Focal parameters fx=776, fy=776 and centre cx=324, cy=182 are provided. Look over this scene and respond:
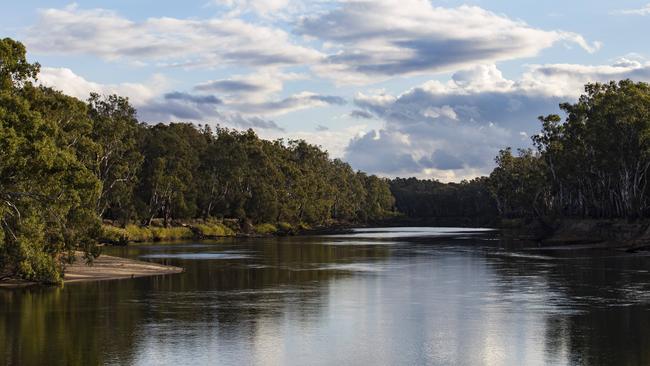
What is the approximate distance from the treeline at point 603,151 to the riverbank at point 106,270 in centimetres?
7007

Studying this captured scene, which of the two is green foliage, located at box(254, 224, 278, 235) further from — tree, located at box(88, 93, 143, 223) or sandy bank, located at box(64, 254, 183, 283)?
sandy bank, located at box(64, 254, 183, 283)

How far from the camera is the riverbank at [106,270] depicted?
5856 centimetres

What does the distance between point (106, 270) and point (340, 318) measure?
30.8 m

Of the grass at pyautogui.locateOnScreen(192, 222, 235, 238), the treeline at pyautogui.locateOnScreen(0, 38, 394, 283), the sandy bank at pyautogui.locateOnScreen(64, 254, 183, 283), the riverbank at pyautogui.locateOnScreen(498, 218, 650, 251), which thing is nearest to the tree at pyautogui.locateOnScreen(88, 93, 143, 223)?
the treeline at pyautogui.locateOnScreen(0, 38, 394, 283)

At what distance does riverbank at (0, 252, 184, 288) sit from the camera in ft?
192

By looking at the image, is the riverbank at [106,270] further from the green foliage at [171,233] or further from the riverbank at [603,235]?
the green foliage at [171,233]

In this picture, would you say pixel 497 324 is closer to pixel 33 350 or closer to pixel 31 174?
pixel 33 350

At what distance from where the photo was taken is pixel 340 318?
3950 centimetres

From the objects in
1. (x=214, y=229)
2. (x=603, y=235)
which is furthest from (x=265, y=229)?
(x=603, y=235)

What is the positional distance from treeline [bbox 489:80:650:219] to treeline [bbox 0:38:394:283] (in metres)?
62.9

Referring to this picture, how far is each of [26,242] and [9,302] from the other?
17.7 feet

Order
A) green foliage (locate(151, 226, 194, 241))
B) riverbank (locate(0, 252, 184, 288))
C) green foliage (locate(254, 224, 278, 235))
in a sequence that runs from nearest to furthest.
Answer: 1. riverbank (locate(0, 252, 184, 288))
2. green foliage (locate(151, 226, 194, 241))
3. green foliage (locate(254, 224, 278, 235))

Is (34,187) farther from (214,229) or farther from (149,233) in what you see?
(214,229)

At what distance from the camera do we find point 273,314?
4075cm
